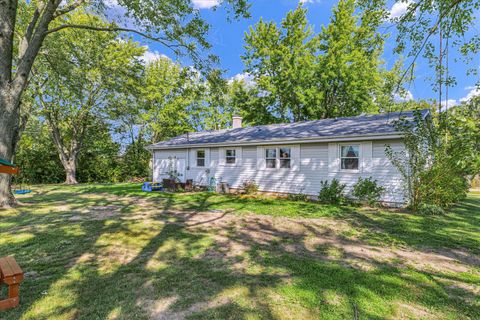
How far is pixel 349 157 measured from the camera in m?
10.0

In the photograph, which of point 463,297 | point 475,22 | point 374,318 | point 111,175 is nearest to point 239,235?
point 374,318

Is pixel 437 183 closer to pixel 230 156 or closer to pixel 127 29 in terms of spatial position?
pixel 230 156

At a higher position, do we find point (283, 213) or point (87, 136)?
point (87, 136)

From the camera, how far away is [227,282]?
3385 millimetres

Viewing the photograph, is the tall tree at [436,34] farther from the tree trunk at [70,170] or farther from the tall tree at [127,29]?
the tree trunk at [70,170]

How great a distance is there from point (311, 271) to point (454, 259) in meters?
2.79

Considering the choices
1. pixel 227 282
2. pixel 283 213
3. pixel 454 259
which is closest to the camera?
pixel 227 282

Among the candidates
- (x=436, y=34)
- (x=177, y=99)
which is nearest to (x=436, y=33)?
(x=436, y=34)

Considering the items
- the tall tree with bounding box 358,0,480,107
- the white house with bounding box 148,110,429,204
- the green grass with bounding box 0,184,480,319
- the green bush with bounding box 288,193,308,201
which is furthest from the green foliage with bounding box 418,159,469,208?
the green bush with bounding box 288,193,308,201

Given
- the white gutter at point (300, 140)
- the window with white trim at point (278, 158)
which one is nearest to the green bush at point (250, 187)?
the window with white trim at point (278, 158)

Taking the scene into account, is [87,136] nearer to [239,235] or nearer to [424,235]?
[239,235]

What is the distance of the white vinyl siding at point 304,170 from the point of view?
362 inches

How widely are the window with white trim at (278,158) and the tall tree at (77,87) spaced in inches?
273

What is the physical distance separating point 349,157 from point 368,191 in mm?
1560
